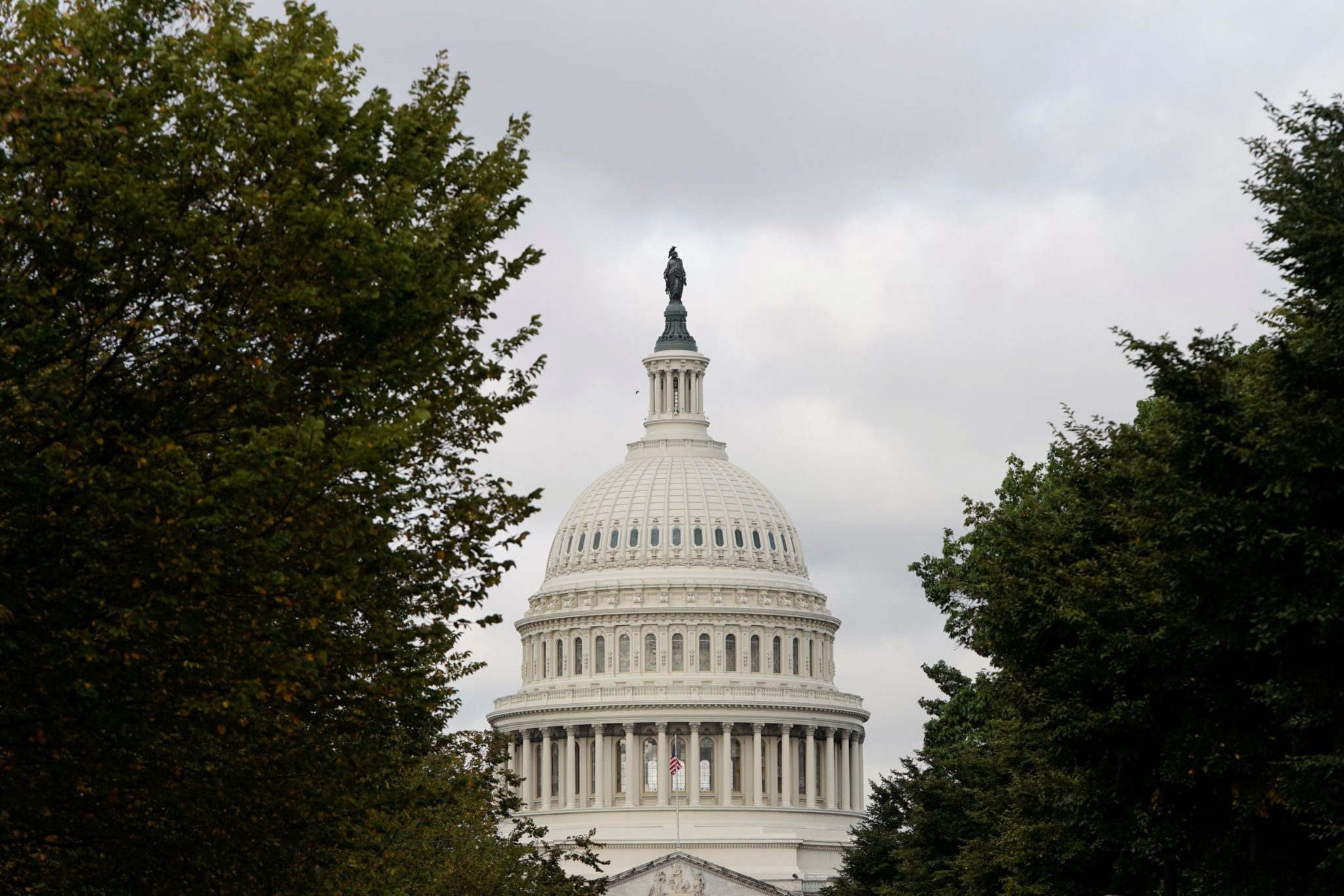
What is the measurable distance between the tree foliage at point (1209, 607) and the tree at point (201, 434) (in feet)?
33.9

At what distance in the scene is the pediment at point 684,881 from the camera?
7087 inches

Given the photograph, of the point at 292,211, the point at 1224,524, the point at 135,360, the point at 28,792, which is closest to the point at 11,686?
the point at 28,792

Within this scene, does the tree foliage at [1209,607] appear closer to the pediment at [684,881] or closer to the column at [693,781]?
the pediment at [684,881]

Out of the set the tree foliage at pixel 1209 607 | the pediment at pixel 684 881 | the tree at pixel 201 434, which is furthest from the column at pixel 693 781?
the tree at pixel 201 434

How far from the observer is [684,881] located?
180250 mm

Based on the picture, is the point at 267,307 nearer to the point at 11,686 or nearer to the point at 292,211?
the point at 292,211

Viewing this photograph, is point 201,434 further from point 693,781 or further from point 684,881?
point 693,781

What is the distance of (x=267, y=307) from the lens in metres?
27.7

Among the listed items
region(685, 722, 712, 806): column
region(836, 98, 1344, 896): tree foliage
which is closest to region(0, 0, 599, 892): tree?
region(836, 98, 1344, 896): tree foliage

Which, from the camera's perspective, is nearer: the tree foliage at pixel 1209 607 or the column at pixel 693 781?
the tree foliage at pixel 1209 607

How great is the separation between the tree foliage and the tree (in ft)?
33.9

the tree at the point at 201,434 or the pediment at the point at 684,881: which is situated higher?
the pediment at the point at 684,881

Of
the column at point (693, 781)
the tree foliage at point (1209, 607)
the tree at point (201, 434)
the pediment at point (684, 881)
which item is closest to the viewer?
the tree at point (201, 434)

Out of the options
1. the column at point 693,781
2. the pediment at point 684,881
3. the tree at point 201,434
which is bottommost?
the tree at point 201,434
